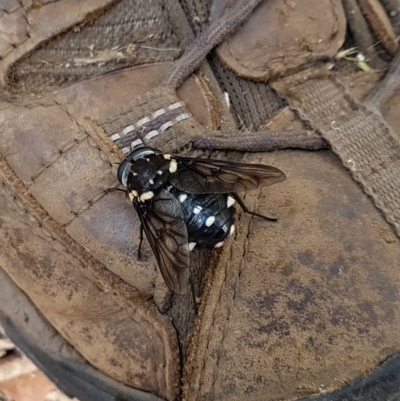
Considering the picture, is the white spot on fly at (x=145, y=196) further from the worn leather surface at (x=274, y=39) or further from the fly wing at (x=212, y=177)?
the worn leather surface at (x=274, y=39)

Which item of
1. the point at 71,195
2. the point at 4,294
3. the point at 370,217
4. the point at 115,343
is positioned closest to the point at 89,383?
the point at 115,343

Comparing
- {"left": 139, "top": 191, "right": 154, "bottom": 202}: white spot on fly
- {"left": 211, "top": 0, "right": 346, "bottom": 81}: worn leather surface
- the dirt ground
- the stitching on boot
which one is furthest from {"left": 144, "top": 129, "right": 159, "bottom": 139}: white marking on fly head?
the dirt ground

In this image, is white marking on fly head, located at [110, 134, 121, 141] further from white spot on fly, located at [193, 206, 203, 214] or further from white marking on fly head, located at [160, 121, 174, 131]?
white spot on fly, located at [193, 206, 203, 214]

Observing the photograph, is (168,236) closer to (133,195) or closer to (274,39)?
(133,195)

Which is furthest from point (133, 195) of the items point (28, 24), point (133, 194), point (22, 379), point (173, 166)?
point (22, 379)

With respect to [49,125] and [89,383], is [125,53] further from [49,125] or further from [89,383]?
[89,383]

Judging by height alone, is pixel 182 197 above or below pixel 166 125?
below

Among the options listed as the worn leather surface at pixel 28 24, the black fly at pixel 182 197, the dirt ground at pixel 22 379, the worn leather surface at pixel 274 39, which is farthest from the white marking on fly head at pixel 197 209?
the dirt ground at pixel 22 379

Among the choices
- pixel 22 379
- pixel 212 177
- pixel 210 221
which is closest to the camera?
pixel 210 221
